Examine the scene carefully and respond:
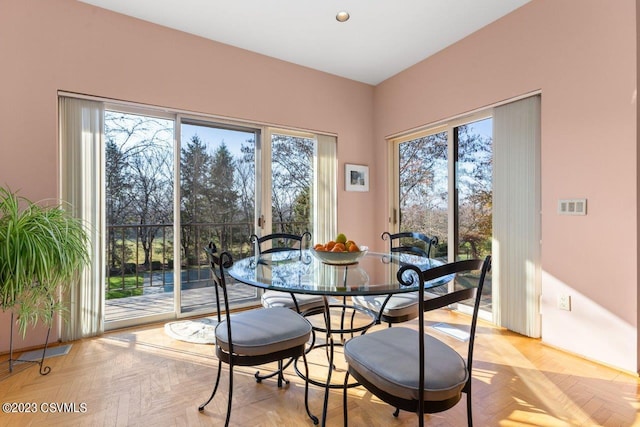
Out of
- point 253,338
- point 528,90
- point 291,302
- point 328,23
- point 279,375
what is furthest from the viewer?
point 328,23

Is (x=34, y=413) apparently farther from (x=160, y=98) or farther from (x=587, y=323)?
(x=587, y=323)

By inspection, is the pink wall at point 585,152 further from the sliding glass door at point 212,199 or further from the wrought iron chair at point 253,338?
the sliding glass door at point 212,199

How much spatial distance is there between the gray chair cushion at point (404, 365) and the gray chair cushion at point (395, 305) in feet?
1.80

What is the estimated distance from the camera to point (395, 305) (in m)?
2.09

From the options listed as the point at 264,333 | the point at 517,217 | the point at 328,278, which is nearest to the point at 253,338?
the point at 264,333

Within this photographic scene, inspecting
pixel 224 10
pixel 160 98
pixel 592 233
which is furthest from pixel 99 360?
pixel 592 233

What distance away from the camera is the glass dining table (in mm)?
1455

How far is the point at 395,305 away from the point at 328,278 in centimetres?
66

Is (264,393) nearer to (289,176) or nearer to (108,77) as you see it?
(289,176)

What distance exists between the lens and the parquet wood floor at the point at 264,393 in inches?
65.9

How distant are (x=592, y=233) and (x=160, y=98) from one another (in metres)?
3.67

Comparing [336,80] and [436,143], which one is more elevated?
[336,80]

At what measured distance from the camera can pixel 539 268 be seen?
104 inches

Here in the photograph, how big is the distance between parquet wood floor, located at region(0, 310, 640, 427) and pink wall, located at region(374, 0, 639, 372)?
11.8 inches
